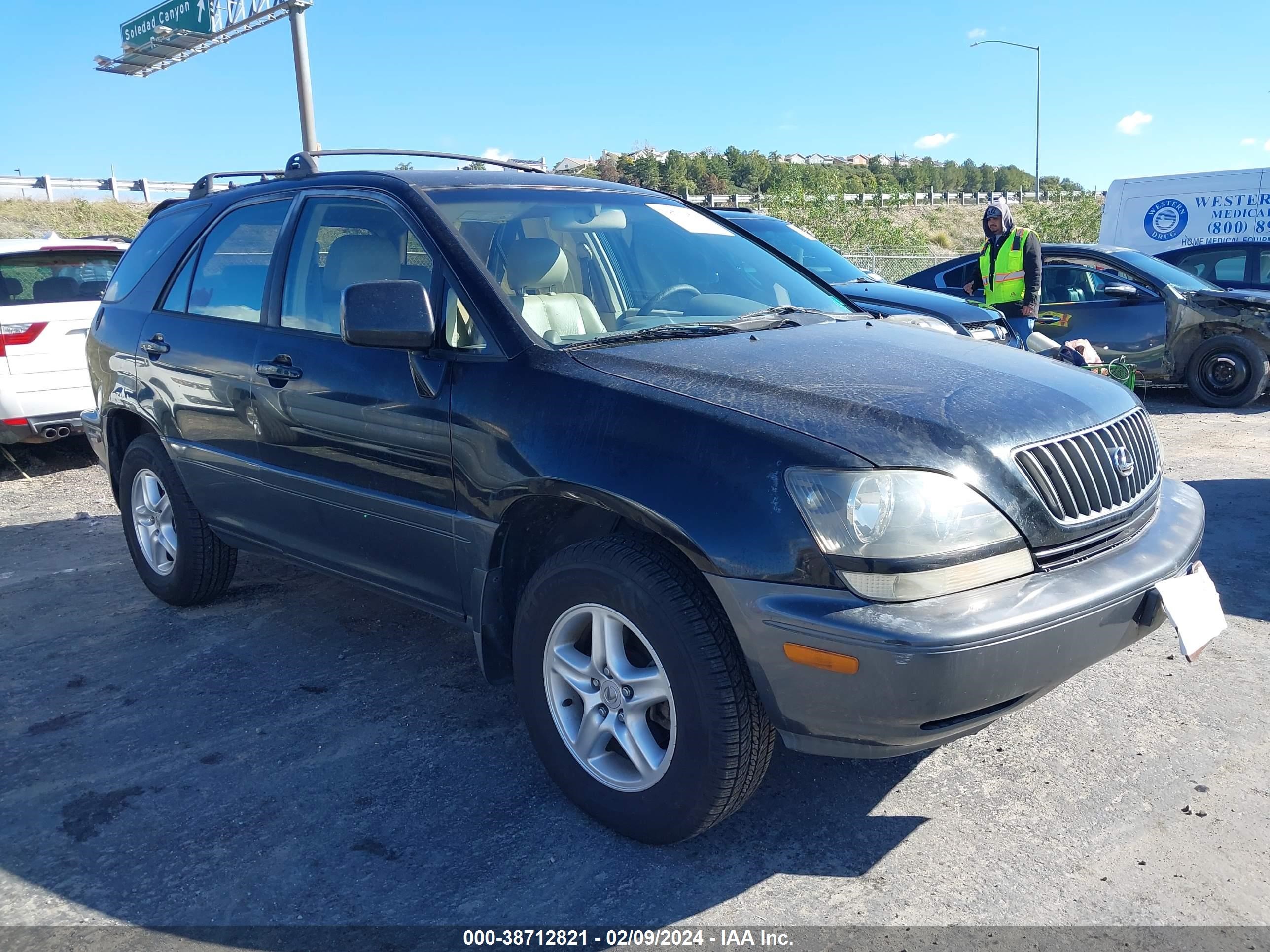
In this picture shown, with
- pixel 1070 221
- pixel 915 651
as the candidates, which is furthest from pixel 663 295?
pixel 1070 221

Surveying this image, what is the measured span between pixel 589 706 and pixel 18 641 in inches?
121

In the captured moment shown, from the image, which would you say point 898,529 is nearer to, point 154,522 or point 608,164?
point 154,522

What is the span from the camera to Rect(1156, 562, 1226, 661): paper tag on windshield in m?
2.68

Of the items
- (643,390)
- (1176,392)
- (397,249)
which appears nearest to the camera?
(643,390)

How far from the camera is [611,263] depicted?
3641mm

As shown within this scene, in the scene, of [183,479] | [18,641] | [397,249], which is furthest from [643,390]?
[18,641]

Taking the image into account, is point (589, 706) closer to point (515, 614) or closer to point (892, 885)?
point (515, 614)

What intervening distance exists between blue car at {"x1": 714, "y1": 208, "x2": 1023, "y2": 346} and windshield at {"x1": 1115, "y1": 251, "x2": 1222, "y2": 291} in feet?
8.71

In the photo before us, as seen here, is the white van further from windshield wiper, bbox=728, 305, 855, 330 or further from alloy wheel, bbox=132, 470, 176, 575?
alloy wheel, bbox=132, 470, 176, 575

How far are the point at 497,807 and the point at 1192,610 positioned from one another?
205cm

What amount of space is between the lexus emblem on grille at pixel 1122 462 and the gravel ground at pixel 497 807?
0.96 m

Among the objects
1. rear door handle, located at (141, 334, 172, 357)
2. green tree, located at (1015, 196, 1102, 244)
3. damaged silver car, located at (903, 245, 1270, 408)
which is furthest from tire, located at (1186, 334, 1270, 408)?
green tree, located at (1015, 196, 1102, 244)

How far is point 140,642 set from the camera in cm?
441

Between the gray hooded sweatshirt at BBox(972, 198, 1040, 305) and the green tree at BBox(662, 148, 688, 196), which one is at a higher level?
the green tree at BBox(662, 148, 688, 196)
